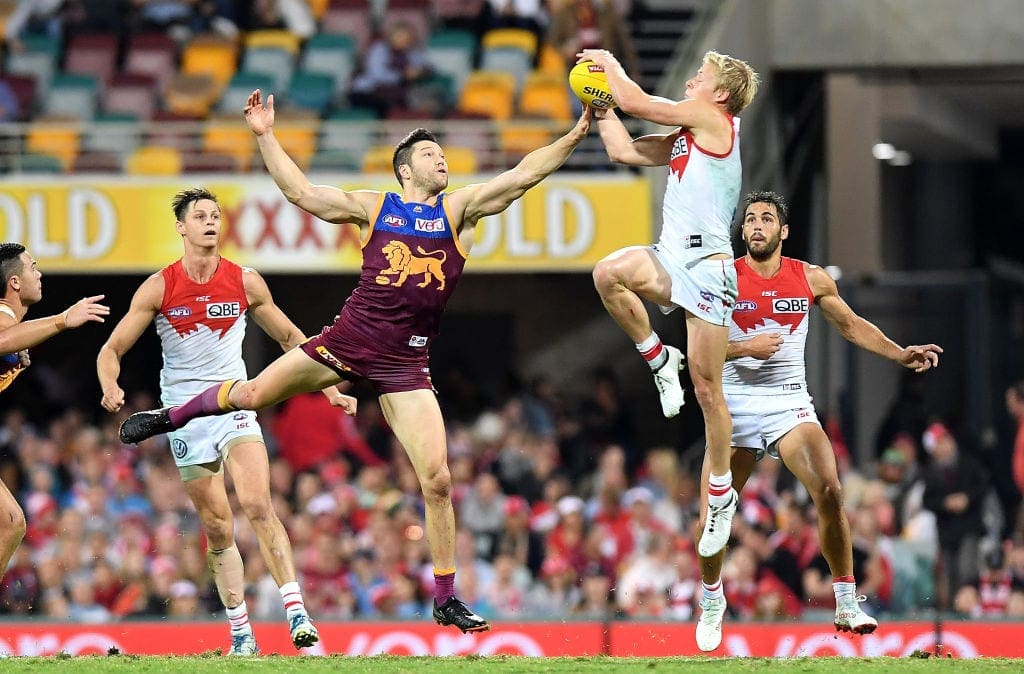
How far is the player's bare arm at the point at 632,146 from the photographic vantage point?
31.0ft

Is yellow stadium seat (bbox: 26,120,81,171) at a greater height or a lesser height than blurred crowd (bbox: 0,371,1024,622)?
greater

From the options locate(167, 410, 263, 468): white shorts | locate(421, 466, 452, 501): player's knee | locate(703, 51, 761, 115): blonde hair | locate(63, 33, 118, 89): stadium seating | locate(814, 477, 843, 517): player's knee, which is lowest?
locate(814, 477, 843, 517): player's knee

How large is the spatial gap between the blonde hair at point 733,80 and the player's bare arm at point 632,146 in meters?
0.38

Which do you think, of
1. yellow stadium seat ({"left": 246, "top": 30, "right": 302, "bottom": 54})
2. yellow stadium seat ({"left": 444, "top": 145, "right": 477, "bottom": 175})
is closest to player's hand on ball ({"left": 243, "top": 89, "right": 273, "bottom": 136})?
yellow stadium seat ({"left": 444, "top": 145, "right": 477, "bottom": 175})

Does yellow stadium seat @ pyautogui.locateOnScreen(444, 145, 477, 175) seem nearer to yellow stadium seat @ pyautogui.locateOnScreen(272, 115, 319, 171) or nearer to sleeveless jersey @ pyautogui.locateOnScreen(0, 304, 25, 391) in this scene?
yellow stadium seat @ pyautogui.locateOnScreen(272, 115, 319, 171)

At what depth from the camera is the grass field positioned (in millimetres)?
9227

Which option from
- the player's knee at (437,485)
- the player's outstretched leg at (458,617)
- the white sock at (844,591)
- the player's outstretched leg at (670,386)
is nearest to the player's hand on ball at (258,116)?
the player's knee at (437,485)

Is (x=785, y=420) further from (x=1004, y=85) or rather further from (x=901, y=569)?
(x=1004, y=85)

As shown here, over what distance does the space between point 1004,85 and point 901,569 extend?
7632 mm

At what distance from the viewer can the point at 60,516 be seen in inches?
621

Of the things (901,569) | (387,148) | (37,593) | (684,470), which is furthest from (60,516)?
(901,569)

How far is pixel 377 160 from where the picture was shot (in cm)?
1717

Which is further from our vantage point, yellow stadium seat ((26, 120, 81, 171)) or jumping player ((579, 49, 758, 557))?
yellow stadium seat ((26, 120, 81, 171))

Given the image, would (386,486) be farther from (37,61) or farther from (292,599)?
(37,61)
